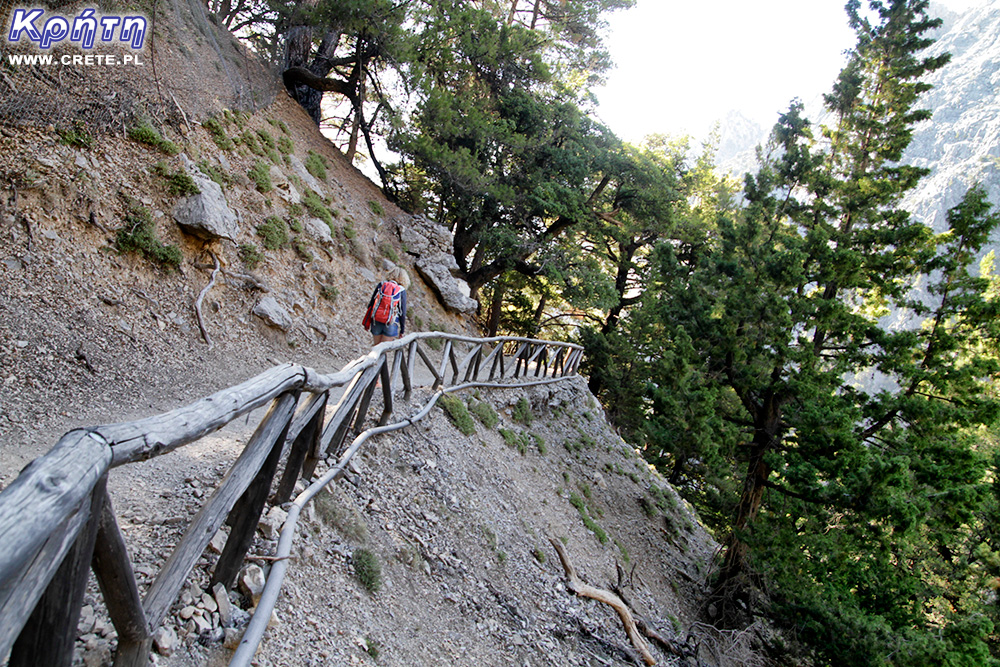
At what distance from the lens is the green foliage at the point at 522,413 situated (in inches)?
432

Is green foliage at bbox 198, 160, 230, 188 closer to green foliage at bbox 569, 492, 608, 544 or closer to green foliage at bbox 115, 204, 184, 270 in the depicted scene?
green foliage at bbox 115, 204, 184, 270

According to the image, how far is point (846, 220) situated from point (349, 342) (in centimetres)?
1047

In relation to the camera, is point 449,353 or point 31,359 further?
point 449,353

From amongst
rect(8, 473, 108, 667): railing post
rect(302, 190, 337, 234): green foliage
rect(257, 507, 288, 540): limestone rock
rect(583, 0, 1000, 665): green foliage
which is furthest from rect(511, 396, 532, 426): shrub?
rect(8, 473, 108, 667): railing post

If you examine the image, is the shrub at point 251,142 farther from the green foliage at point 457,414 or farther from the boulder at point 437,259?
the green foliage at point 457,414

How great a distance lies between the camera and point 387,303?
7363 millimetres

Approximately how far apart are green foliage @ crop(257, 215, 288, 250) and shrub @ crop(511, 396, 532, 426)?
582 cm

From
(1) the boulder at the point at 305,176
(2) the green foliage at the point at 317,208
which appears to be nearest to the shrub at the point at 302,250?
(2) the green foliage at the point at 317,208

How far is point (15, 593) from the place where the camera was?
124 centimetres

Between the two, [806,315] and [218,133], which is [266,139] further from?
[806,315]

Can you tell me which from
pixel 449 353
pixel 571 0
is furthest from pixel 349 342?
pixel 571 0

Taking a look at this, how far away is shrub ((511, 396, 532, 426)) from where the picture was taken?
432 inches

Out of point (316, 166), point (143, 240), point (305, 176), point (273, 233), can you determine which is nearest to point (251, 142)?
point (305, 176)

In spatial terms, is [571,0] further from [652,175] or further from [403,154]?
[403,154]
